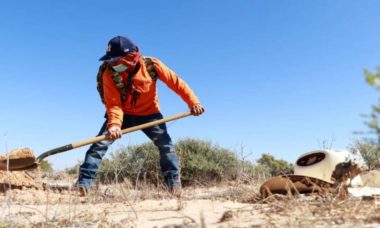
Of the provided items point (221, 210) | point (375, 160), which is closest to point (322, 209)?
point (221, 210)

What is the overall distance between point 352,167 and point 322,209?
1382 mm

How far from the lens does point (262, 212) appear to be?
2.56m

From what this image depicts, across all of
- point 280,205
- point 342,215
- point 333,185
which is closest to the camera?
point 342,215

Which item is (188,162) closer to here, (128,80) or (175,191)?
(128,80)

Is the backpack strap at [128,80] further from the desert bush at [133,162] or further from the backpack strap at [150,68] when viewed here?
the desert bush at [133,162]

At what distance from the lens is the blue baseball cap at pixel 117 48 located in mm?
5723

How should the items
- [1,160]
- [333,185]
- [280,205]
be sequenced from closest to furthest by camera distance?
[280,205] → [333,185] → [1,160]

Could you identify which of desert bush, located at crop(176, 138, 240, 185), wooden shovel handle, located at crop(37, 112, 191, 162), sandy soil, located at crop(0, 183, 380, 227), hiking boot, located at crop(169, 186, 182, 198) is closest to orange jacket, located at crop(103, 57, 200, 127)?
wooden shovel handle, located at crop(37, 112, 191, 162)

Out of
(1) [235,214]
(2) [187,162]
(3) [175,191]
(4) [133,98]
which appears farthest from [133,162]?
(1) [235,214]

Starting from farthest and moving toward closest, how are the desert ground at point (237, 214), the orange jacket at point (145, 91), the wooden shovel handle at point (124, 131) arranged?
the orange jacket at point (145, 91)
the wooden shovel handle at point (124, 131)
the desert ground at point (237, 214)

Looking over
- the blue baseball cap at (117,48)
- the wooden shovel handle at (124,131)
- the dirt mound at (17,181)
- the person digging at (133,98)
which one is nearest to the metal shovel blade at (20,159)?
the dirt mound at (17,181)

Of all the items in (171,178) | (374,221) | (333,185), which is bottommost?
(374,221)

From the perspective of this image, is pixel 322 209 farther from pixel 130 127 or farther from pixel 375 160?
pixel 375 160

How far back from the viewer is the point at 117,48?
5.73 meters
